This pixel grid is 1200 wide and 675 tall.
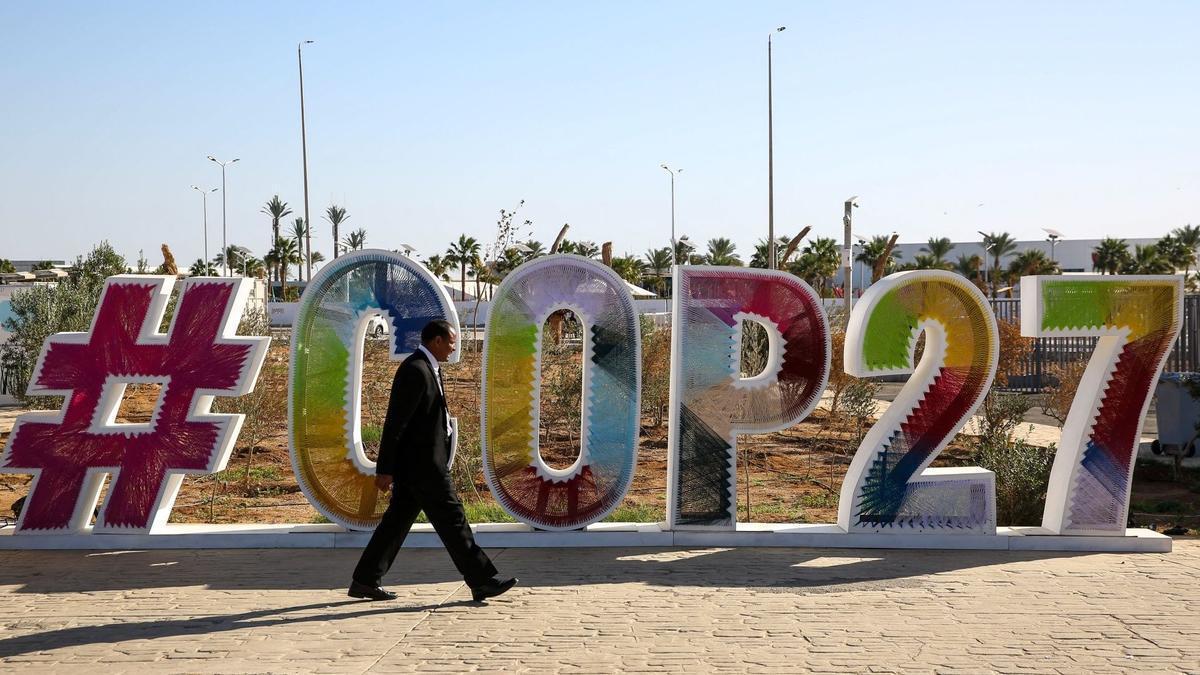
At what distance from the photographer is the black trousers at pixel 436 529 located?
7375 millimetres

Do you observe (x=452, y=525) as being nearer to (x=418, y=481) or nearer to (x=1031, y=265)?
(x=418, y=481)

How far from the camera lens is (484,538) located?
29.9 ft

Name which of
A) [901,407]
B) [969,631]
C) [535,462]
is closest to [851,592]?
[969,631]

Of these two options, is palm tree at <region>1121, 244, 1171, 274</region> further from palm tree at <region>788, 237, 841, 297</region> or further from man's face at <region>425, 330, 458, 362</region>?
man's face at <region>425, 330, 458, 362</region>

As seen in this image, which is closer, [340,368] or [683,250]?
[340,368]

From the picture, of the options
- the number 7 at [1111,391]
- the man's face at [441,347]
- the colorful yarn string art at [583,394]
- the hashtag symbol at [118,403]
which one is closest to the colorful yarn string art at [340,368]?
the hashtag symbol at [118,403]

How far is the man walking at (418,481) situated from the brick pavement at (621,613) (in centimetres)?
17

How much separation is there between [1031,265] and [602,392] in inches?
2439

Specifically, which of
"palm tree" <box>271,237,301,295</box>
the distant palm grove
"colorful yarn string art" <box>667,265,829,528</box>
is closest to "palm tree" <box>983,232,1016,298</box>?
the distant palm grove

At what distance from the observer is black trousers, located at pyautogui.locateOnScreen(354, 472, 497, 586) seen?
7375mm

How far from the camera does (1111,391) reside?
905 centimetres

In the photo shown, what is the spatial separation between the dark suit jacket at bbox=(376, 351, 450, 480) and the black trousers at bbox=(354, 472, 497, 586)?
0.09 meters

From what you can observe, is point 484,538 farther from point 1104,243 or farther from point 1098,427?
point 1104,243

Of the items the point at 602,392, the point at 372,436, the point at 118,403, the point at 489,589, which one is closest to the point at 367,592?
the point at 489,589
